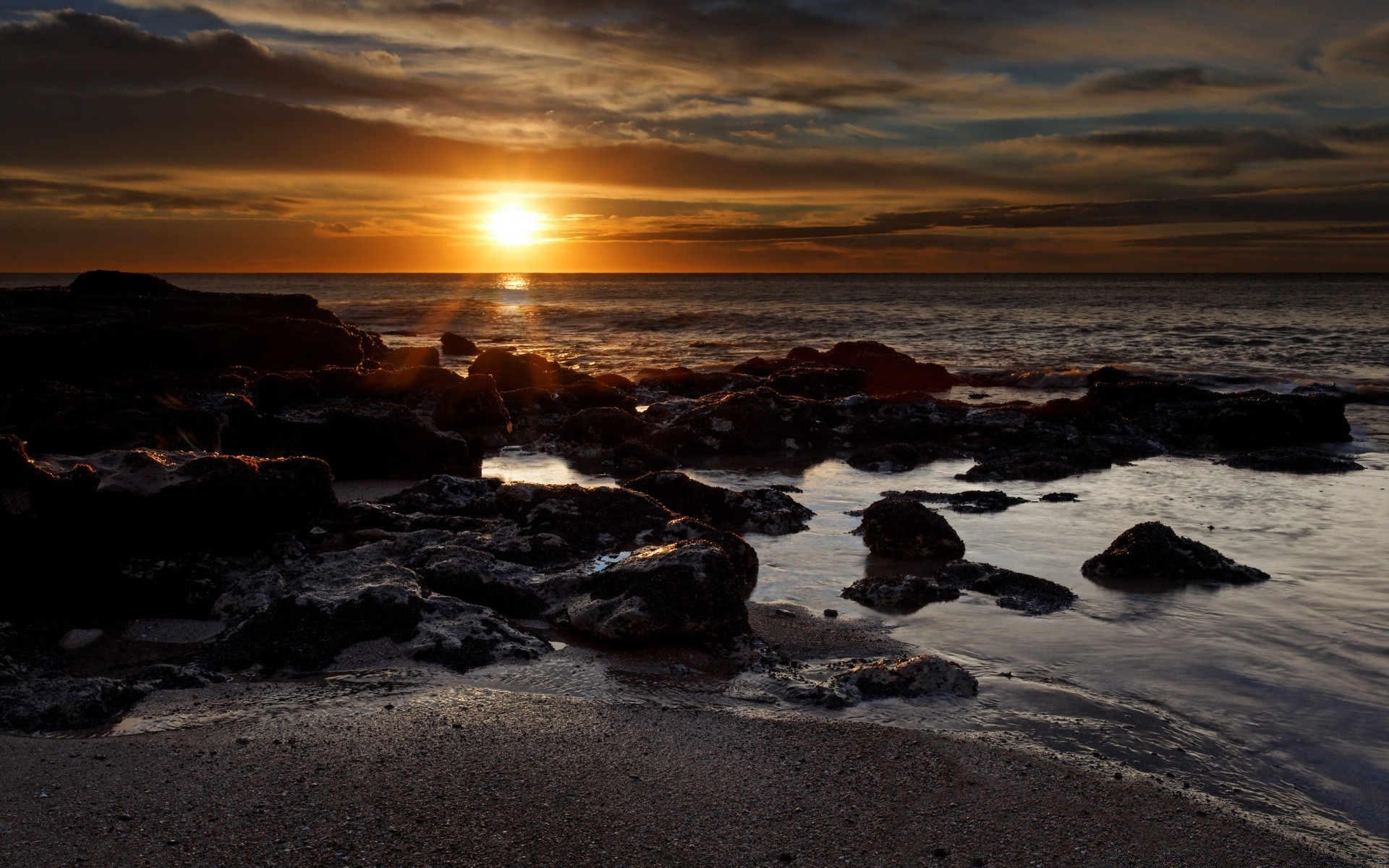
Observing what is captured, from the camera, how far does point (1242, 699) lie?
15.3ft

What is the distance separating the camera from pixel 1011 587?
6.35 meters

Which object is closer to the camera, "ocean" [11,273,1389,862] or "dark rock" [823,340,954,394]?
"ocean" [11,273,1389,862]

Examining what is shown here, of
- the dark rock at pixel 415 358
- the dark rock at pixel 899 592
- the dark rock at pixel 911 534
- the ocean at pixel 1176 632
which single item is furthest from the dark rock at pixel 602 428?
the dark rock at pixel 899 592

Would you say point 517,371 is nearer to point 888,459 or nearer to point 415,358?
point 415,358

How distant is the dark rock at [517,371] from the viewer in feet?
58.5

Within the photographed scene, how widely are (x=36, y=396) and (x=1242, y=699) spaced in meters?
9.65

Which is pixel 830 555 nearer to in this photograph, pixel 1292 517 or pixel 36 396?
pixel 1292 517

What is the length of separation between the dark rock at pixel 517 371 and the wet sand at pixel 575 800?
13794 millimetres

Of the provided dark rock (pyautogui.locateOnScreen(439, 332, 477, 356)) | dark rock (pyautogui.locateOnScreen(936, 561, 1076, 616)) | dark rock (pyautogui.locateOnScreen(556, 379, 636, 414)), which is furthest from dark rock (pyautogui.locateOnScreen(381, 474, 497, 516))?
dark rock (pyautogui.locateOnScreen(439, 332, 477, 356))

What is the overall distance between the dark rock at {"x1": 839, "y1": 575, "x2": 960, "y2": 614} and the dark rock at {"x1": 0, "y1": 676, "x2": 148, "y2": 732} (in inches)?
167

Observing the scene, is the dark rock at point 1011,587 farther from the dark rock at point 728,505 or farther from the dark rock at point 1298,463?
the dark rock at point 1298,463

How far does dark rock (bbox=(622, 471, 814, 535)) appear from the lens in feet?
26.8

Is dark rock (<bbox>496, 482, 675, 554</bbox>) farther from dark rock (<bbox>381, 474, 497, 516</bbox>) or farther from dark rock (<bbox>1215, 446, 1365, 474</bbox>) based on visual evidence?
dark rock (<bbox>1215, 446, 1365, 474</bbox>)

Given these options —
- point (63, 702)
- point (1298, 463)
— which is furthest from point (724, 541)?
point (1298, 463)
